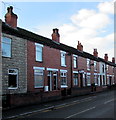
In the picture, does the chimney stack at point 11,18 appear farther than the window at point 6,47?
Yes

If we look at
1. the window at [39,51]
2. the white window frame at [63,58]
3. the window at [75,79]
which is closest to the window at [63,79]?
the white window frame at [63,58]

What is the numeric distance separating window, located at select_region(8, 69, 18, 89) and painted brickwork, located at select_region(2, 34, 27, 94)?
0.29 m

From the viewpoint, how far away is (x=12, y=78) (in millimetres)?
18938

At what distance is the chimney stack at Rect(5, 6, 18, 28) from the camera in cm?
2050

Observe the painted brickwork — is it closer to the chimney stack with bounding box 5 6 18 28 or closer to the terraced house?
the terraced house

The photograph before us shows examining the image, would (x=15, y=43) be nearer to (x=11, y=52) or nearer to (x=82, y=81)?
(x=11, y=52)

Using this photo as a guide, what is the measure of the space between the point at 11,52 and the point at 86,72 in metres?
18.9

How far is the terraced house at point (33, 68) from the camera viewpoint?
1824 centimetres

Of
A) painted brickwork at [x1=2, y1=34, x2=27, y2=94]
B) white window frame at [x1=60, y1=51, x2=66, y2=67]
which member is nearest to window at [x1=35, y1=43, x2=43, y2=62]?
painted brickwork at [x1=2, y1=34, x2=27, y2=94]

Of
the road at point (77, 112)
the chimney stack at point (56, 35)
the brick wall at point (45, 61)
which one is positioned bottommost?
the road at point (77, 112)

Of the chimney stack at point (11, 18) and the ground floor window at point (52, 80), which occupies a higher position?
the chimney stack at point (11, 18)

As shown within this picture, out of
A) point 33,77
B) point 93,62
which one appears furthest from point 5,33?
point 93,62

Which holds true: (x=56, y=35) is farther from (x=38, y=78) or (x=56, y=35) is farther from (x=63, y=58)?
(x=38, y=78)

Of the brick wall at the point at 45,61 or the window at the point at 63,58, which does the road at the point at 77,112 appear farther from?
the window at the point at 63,58
